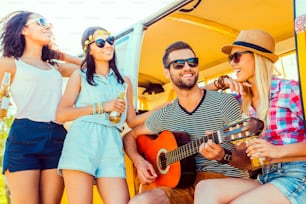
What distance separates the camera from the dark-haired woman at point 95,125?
2287mm

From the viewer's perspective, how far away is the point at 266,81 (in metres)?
2.22

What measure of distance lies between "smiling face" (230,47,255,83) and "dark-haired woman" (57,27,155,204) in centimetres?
66

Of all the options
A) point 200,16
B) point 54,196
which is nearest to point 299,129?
point 54,196

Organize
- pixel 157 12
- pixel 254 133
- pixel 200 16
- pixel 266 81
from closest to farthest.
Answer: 1. pixel 254 133
2. pixel 266 81
3. pixel 157 12
4. pixel 200 16

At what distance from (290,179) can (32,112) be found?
Answer: 1504mm

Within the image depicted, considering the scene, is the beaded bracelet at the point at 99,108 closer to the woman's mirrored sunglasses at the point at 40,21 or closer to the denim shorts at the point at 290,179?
the woman's mirrored sunglasses at the point at 40,21

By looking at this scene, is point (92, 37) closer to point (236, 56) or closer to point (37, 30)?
point (37, 30)

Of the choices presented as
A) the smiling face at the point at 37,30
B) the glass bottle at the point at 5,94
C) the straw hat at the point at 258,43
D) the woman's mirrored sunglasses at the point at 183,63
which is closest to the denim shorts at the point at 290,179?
the straw hat at the point at 258,43

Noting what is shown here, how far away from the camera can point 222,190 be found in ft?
6.59

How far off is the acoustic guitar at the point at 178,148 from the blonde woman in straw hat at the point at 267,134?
0.09 m

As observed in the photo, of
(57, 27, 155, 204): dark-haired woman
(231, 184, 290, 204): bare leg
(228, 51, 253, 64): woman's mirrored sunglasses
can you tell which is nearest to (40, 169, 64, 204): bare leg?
(57, 27, 155, 204): dark-haired woman

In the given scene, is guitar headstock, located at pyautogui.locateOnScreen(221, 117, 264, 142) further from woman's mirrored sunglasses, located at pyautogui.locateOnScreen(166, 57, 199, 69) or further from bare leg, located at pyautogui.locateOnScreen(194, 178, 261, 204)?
woman's mirrored sunglasses, located at pyautogui.locateOnScreen(166, 57, 199, 69)

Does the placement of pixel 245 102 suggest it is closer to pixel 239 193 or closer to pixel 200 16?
pixel 239 193

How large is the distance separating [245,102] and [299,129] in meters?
0.38
